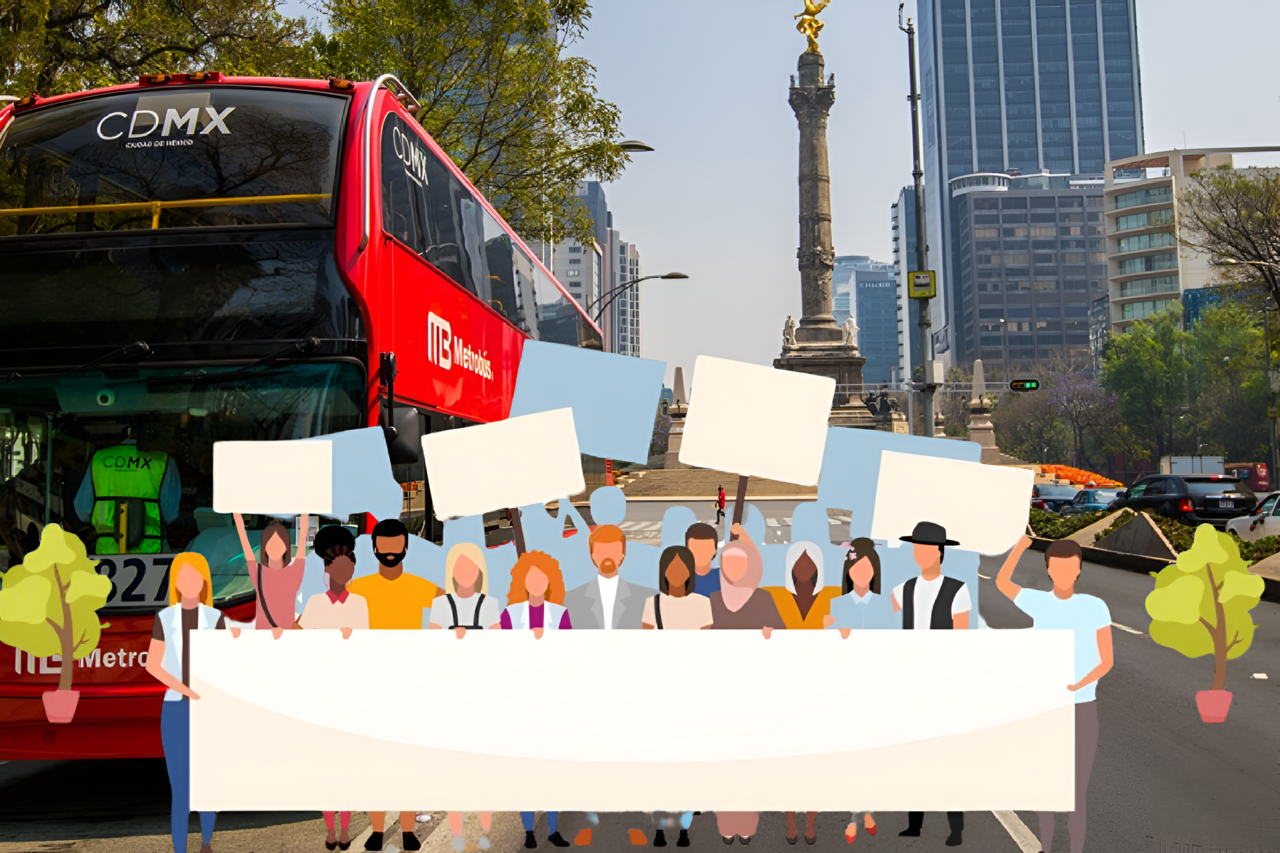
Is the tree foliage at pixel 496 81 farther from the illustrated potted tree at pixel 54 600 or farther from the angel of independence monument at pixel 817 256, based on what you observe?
the angel of independence monument at pixel 817 256

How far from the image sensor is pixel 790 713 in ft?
14.8

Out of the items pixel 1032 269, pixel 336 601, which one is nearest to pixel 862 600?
pixel 336 601

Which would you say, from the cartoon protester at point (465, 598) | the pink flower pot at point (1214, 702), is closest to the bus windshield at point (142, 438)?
the cartoon protester at point (465, 598)

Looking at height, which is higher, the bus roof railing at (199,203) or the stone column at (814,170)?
the stone column at (814,170)

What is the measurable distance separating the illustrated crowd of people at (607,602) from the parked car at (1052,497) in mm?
31864

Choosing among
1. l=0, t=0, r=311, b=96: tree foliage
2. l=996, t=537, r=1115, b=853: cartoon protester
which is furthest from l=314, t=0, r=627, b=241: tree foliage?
l=996, t=537, r=1115, b=853: cartoon protester

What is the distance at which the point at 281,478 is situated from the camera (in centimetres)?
500

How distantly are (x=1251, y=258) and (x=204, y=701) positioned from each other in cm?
3312

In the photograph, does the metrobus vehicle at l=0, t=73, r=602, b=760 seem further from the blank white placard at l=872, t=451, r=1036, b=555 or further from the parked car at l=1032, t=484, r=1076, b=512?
the parked car at l=1032, t=484, r=1076, b=512

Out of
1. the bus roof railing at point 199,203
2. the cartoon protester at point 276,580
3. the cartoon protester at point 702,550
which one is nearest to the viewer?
the cartoon protester at point 702,550

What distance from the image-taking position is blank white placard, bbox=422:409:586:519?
195 inches

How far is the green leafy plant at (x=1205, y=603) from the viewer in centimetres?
409

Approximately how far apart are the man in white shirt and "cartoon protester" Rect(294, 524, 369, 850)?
0.94 meters

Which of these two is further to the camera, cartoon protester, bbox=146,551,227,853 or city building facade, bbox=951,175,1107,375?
city building facade, bbox=951,175,1107,375
